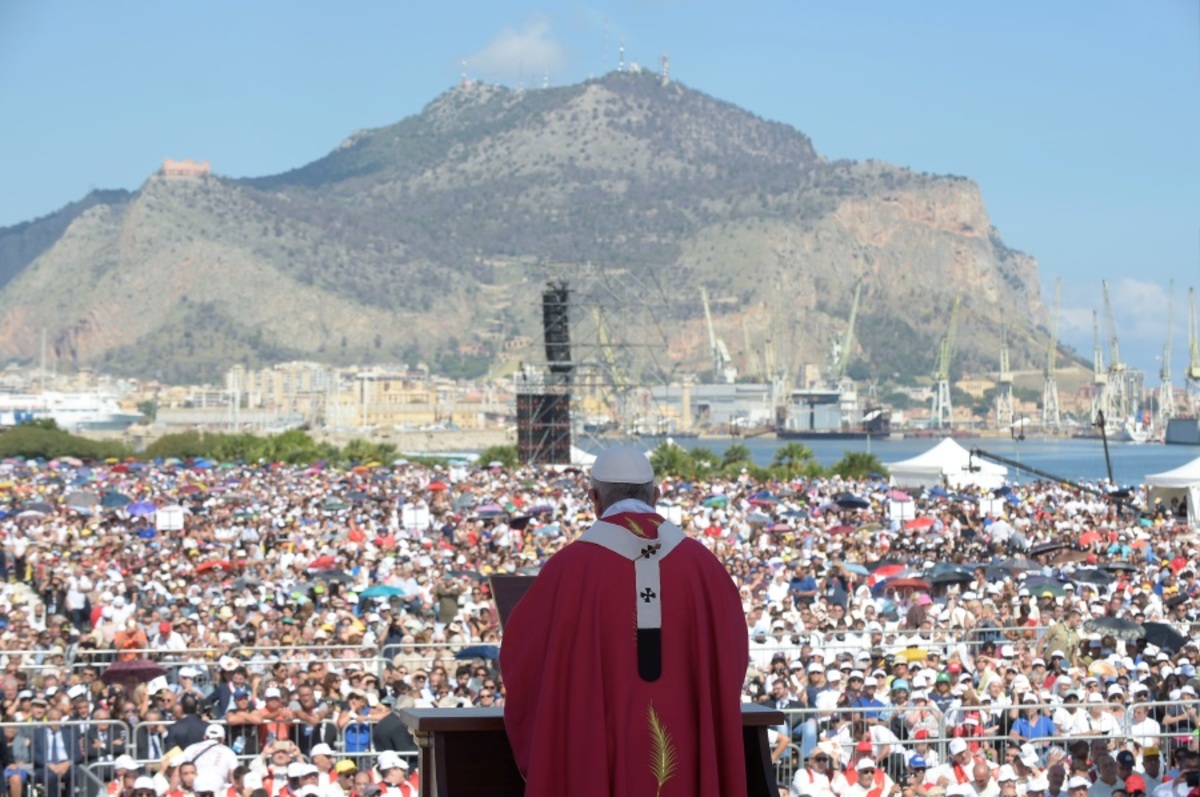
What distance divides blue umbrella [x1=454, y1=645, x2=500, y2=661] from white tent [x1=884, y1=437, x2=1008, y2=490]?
80.0 feet

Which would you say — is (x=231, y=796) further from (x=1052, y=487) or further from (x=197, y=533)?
(x=1052, y=487)

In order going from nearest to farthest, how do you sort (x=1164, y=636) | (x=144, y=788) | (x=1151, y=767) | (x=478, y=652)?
1. (x=144, y=788)
2. (x=1151, y=767)
3. (x=478, y=652)
4. (x=1164, y=636)

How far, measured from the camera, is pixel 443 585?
59.9 feet

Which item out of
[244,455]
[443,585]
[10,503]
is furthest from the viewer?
[244,455]

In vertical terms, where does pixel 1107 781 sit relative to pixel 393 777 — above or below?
below

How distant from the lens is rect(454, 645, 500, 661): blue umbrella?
13710mm

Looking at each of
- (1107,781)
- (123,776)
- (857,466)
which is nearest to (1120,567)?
(1107,781)

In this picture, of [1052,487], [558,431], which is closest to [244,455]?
[558,431]

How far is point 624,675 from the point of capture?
4.77 m

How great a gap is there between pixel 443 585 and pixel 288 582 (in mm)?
2704

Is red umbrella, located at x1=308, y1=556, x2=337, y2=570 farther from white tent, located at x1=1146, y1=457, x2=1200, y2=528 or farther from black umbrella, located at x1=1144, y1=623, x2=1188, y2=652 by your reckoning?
white tent, located at x1=1146, y1=457, x2=1200, y2=528

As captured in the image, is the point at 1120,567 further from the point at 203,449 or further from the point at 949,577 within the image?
the point at 203,449

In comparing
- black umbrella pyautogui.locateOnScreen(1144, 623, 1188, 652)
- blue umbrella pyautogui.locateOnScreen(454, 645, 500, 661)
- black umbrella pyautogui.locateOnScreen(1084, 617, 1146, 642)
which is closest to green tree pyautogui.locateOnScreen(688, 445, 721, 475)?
black umbrella pyautogui.locateOnScreen(1144, 623, 1188, 652)

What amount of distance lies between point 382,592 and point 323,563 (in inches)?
135
